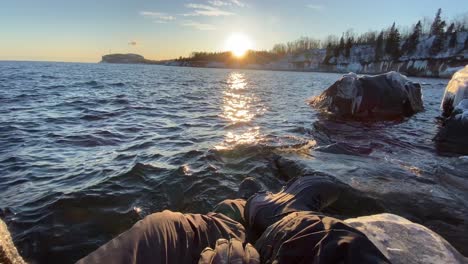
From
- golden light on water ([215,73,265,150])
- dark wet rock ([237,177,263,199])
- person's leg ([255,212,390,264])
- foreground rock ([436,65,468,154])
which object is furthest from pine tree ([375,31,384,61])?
person's leg ([255,212,390,264])

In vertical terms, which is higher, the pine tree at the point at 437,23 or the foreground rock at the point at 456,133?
the pine tree at the point at 437,23

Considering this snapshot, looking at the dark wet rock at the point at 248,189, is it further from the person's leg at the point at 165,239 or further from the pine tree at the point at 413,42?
the pine tree at the point at 413,42

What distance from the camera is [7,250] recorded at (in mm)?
3809

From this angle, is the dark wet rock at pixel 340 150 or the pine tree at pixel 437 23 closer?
the dark wet rock at pixel 340 150

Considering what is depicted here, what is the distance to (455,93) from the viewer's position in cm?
1331

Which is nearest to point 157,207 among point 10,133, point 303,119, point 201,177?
point 201,177

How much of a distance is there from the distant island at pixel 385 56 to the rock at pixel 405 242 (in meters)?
88.5

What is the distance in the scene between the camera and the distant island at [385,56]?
3423 inches

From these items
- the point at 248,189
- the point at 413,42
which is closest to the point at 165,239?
the point at 248,189

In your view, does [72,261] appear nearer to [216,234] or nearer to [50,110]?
[216,234]

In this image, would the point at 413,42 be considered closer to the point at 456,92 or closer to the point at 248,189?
the point at 456,92

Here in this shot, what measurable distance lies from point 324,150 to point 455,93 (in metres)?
9.28

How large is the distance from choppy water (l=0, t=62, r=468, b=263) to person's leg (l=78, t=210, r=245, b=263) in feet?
6.07

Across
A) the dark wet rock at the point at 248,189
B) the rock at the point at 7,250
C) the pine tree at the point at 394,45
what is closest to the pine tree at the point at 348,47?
the pine tree at the point at 394,45
